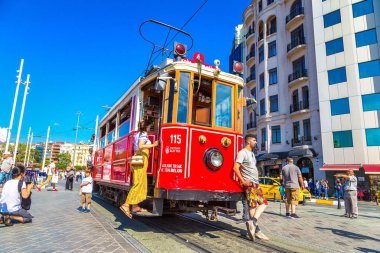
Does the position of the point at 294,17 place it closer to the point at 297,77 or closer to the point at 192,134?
the point at 297,77

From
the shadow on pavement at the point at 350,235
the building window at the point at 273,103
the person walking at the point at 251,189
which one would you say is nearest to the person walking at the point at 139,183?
the person walking at the point at 251,189

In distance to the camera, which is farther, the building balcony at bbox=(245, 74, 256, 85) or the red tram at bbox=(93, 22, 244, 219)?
the building balcony at bbox=(245, 74, 256, 85)

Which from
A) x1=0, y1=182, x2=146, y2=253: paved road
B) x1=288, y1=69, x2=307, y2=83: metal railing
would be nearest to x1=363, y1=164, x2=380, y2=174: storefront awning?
x1=288, y1=69, x2=307, y2=83: metal railing

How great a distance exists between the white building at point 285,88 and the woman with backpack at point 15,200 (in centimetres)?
2131

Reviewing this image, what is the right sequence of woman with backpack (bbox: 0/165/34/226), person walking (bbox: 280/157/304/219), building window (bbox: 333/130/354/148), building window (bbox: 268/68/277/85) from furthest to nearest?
building window (bbox: 268/68/277/85)
building window (bbox: 333/130/354/148)
person walking (bbox: 280/157/304/219)
woman with backpack (bbox: 0/165/34/226)

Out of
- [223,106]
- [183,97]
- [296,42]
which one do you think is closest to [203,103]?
[223,106]

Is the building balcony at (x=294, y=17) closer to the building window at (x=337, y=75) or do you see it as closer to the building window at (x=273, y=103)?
the building window at (x=337, y=75)

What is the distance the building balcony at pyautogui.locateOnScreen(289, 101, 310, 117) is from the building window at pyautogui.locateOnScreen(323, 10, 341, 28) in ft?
24.0

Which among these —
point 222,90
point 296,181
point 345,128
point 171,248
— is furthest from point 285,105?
point 171,248

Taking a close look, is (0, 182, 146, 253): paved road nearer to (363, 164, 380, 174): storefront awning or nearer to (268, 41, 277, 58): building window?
(363, 164, 380, 174): storefront awning

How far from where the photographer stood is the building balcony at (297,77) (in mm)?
26828

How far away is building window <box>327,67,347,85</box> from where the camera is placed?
24.2 m

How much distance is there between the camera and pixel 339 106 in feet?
78.7

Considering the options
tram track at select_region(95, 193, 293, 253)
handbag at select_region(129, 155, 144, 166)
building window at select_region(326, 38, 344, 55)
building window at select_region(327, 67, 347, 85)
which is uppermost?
building window at select_region(326, 38, 344, 55)
